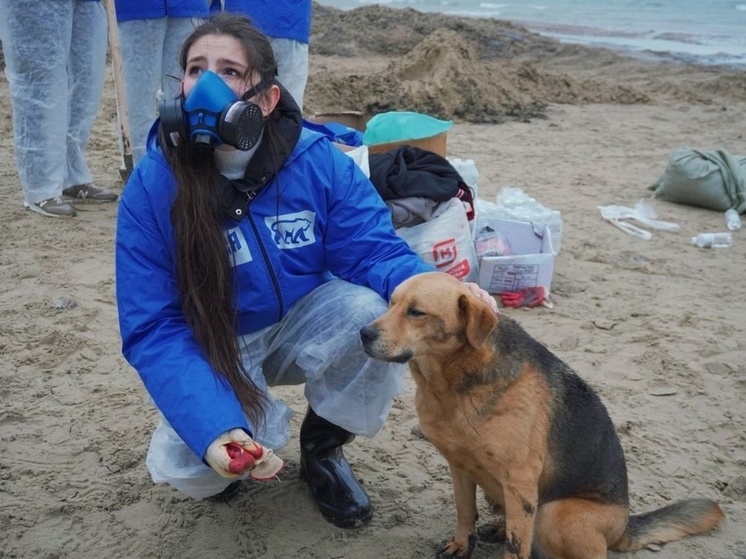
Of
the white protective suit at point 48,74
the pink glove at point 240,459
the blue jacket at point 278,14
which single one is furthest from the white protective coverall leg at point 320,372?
the white protective suit at point 48,74

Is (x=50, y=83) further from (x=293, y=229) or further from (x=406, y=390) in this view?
(x=293, y=229)

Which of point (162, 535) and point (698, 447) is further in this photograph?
point (698, 447)

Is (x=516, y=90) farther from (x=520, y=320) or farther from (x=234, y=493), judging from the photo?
(x=234, y=493)

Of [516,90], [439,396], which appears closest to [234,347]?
[439,396]

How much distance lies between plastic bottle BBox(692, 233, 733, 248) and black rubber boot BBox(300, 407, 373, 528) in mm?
3875

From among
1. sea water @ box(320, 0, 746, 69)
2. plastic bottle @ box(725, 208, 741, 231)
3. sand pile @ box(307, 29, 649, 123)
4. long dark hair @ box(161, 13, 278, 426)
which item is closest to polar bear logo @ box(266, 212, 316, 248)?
long dark hair @ box(161, 13, 278, 426)

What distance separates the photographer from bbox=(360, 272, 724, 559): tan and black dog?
2.66 metres

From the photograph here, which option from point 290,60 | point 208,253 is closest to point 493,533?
point 208,253

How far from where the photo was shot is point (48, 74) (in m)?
5.66

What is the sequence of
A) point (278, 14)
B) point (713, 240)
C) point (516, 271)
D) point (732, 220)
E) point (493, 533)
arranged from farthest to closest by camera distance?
point (732, 220) → point (713, 240) → point (278, 14) → point (516, 271) → point (493, 533)

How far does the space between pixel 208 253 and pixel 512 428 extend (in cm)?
114

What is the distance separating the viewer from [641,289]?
17.6ft

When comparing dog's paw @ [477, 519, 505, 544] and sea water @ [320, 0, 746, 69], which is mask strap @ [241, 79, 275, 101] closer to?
dog's paw @ [477, 519, 505, 544]

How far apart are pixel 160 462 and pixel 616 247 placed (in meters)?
4.18
